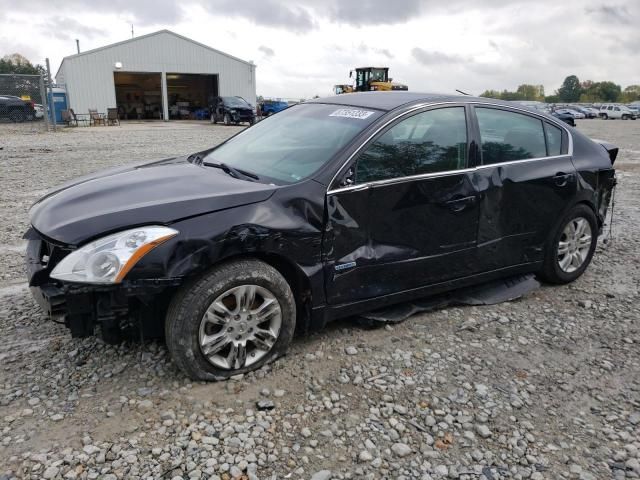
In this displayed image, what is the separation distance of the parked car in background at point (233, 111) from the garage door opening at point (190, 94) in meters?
7.58

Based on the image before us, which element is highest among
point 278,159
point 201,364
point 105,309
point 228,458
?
point 278,159

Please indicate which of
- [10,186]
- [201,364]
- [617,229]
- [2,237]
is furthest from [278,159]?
[10,186]

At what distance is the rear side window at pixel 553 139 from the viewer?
14.5 feet

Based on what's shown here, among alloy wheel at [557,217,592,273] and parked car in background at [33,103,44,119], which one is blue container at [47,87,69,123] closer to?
parked car in background at [33,103,44,119]

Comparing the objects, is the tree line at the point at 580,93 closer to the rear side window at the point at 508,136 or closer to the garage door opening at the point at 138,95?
the garage door opening at the point at 138,95

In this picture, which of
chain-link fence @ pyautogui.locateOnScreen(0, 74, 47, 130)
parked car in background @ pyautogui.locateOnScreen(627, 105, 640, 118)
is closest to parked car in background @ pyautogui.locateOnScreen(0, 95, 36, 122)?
chain-link fence @ pyautogui.locateOnScreen(0, 74, 47, 130)

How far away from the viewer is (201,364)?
2.96 m

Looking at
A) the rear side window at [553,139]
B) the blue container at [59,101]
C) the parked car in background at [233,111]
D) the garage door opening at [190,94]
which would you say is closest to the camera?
the rear side window at [553,139]

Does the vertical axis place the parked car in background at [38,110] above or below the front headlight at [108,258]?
above

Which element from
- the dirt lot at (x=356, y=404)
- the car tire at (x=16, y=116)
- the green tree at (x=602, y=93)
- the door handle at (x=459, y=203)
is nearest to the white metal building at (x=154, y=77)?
the car tire at (x=16, y=116)

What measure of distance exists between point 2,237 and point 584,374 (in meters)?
5.73

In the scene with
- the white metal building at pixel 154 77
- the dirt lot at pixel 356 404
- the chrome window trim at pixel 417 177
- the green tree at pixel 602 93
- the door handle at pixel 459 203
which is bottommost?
the dirt lot at pixel 356 404

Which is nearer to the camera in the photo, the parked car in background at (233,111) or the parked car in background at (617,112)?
the parked car in background at (233,111)

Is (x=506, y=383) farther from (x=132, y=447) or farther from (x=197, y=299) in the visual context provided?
(x=132, y=447)
